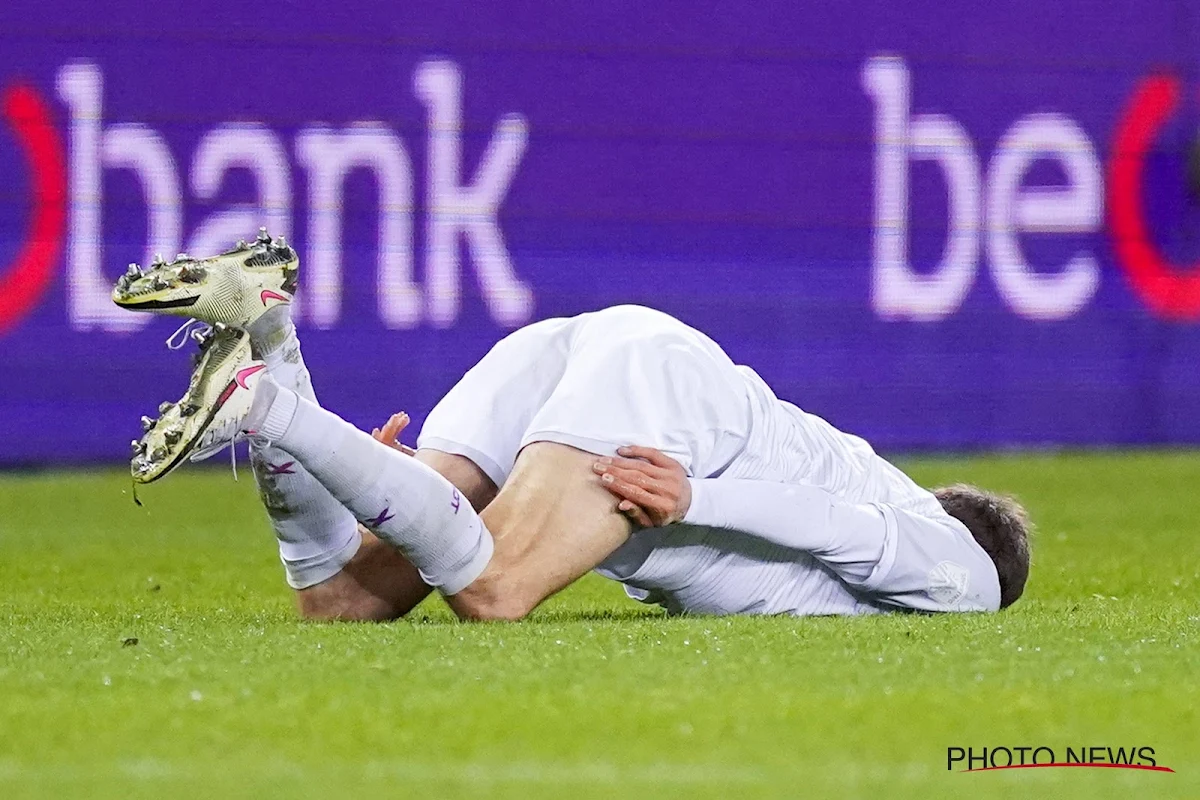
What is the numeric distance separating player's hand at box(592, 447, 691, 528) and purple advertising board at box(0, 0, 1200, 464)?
3.39m

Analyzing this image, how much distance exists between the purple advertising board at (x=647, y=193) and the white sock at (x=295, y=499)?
316cm

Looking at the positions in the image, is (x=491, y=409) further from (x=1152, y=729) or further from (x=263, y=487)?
(x=1152, y=729)

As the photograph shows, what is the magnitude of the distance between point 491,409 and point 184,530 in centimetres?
217

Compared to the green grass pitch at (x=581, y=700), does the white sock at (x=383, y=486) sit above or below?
above

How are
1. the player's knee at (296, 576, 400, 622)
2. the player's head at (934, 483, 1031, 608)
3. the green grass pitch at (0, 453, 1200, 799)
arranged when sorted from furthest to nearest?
the player's head at (934, 483, 1031, 608)
the player's knee at (296, 576, 400, 622)
the green grass pitch at (0, 453, 1200, 799)

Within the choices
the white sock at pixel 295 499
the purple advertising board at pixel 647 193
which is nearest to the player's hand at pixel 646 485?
the white sock at pixel 295 499

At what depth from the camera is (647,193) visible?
22.3 feet

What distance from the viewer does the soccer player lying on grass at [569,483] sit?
9.82 feet

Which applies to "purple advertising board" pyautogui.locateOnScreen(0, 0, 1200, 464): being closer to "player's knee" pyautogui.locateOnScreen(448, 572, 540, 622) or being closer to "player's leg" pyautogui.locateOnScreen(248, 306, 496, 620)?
"player's leg" pyautogui.locateOnScreen(248, 306, 496, 620)

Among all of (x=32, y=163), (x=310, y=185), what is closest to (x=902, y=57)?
(x=310, y=185)

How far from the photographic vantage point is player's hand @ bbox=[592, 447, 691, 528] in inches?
123

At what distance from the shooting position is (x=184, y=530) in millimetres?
5375
